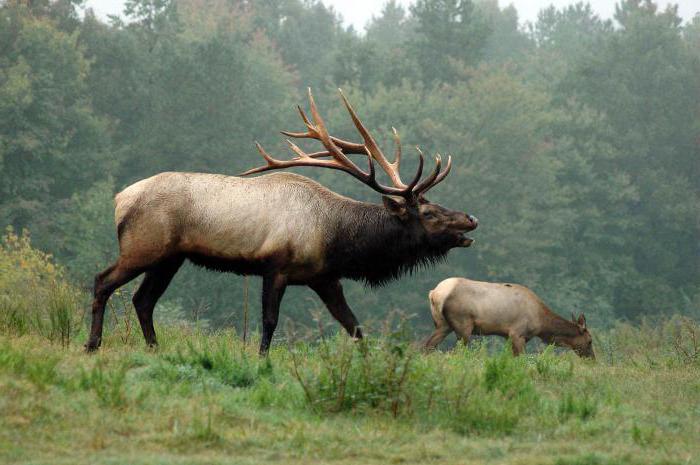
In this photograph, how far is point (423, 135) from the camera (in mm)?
55312

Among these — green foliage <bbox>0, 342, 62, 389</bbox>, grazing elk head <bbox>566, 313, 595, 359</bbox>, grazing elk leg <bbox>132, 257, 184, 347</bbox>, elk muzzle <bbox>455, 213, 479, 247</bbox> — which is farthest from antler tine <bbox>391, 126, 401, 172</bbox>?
grazing elk head <bbox>566, 313, 595, 359</bbox>

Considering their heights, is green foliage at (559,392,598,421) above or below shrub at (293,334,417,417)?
below

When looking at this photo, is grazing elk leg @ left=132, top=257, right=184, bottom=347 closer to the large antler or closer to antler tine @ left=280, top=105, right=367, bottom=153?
the large antler

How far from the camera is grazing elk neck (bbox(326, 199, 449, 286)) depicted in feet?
35.1

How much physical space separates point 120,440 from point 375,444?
1.53 meters

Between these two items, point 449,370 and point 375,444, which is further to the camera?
point 449,370

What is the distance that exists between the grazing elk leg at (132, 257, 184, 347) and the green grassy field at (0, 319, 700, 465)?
1315mm

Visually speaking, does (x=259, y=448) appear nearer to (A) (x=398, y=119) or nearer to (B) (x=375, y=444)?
(B) (x=375, y=444)

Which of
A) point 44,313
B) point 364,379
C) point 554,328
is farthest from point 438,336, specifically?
point 364,379

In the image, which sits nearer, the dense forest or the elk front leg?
the elk front leg

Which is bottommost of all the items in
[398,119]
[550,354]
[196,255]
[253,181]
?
[550,354]

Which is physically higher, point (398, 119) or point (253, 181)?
point (398, 119)

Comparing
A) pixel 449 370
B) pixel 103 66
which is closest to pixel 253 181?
pixel 449 370

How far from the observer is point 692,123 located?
5831cm
